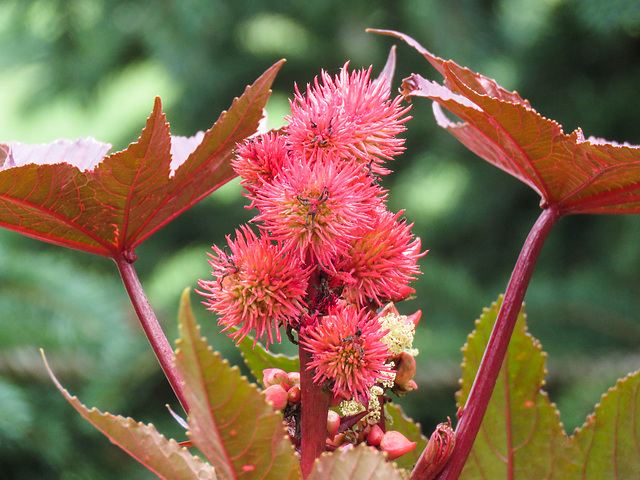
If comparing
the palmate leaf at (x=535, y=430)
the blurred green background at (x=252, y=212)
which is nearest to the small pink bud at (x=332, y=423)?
the palmate leaf at (x=535, y=430)

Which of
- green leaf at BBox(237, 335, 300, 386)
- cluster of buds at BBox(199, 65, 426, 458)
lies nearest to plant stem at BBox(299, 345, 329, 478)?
cluster of buds at BBox(199, 65, 426, 458)

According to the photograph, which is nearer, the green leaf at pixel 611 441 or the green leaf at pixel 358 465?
the green leaf at pixel 358 465

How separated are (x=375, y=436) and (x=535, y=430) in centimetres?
15

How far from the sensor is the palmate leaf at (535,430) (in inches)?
16.6

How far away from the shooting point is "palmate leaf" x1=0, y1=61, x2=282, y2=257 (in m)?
0.35

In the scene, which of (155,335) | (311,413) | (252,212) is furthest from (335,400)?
(252,212)

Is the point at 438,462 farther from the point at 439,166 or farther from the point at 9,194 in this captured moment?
the point at 439,166

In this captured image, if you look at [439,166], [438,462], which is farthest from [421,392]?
[438,462]

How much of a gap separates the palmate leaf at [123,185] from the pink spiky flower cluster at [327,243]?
3 centimetres

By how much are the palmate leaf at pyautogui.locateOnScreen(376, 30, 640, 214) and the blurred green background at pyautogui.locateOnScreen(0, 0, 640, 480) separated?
833 mm

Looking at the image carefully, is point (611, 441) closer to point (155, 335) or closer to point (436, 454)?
point (436, 454)

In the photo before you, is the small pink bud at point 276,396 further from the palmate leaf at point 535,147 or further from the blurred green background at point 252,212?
the blurred green background at point 252,212

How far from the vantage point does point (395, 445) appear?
0.33 meters

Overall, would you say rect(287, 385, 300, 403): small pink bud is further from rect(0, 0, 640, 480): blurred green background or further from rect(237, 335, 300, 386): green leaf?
rect(0, 0, 640, 480): blurred green background
